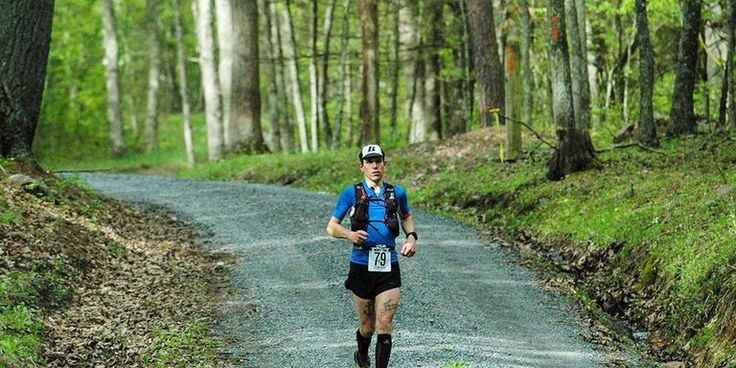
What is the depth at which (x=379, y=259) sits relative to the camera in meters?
8.07

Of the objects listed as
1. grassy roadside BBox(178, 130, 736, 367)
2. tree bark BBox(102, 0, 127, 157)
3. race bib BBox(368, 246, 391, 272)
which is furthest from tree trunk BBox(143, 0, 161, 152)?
race bib BBox(368, 246, 391, 272)

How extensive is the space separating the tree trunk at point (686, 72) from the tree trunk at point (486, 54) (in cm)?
636

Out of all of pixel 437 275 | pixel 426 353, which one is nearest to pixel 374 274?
pixel 426 353

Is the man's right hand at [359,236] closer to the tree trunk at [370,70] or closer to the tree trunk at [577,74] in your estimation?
the tree trunk at [577,74]

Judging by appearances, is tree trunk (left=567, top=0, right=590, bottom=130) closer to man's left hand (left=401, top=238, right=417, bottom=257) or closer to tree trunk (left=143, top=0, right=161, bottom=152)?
man's left hand (left=401, top=238, right=417, bottom=257)

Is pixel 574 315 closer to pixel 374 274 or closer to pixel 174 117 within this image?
pixel 374 274

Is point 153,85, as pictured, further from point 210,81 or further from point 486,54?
point 486,54

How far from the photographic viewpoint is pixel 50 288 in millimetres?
10797

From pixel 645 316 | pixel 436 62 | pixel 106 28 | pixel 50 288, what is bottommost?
pixel 645 316

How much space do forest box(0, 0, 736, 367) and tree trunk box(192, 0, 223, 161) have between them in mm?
78

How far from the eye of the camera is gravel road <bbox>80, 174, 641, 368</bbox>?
9.62 metres

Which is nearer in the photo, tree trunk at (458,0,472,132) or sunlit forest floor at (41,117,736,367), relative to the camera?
sunlit forest floor at (41,117,736,367)

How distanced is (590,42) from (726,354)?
21189 millimetres

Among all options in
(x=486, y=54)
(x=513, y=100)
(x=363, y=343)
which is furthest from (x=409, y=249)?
(x=486, y=54)
